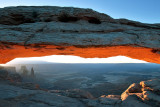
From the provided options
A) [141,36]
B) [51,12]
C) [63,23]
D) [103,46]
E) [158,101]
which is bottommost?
[158,101]

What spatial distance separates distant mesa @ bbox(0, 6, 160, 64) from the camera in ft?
19.3

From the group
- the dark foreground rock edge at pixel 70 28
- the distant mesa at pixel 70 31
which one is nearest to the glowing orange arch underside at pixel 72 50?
the distant mesa at pixel 70 31

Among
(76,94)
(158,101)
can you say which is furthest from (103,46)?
(158,101)

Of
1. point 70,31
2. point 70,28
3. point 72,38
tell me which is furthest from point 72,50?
point 70,28

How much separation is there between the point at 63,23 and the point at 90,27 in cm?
180

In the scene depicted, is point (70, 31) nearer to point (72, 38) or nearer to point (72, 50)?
point (72, 38)

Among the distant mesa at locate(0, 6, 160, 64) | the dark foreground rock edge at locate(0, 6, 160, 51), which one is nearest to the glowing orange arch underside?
the distant mesa at locate(0, 6, 160, 64)

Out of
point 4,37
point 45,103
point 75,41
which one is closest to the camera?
point 45,103

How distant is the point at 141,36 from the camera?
6.34 metres

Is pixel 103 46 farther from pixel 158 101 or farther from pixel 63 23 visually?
pixel 158 101

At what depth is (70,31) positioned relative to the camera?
6.43 meters

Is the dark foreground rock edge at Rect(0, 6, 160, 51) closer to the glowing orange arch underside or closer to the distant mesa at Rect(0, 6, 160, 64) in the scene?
the distant mesa at Rect(0, 6, 160, 64)

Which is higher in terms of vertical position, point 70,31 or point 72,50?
point 70,31

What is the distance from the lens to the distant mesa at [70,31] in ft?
19.3
